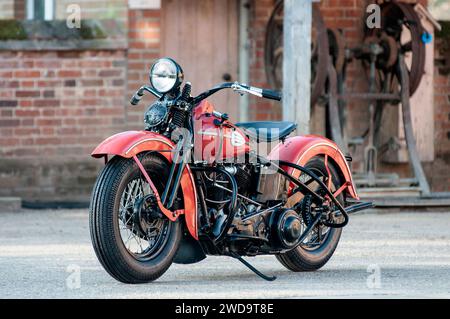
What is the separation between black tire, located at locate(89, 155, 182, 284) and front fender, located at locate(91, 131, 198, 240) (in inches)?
3.1

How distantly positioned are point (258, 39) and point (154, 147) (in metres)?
7.87

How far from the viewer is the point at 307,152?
8.09 meters

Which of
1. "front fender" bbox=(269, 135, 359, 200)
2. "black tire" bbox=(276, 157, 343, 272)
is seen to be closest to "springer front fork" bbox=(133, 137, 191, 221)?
"front fender" bbox=(269, 135, 359, 200)

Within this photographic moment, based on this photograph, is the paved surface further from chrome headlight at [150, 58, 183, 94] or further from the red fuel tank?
chrome headlight at [150, 58, 183, 94]

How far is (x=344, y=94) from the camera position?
14.3 metres

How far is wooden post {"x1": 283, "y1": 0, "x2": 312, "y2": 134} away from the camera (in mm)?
12742

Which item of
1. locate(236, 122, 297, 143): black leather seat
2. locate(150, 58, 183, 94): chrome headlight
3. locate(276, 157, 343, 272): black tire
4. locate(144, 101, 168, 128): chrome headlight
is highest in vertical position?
locate(150, 58, 183, 94): chrome headlight

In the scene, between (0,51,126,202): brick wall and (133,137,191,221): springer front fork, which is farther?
(0,51,126,202): brick wall

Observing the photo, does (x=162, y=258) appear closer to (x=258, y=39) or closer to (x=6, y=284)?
(x=6, y=284)

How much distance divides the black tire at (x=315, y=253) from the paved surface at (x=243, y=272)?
0.09 metres

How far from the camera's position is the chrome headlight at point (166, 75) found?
7.34 meters

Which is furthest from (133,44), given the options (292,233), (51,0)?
(292,233)

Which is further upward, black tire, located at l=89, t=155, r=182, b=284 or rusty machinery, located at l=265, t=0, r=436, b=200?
rusty machinery, located at l=265, t=0, r=436, b=200

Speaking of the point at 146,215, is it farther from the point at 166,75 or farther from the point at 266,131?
the point at 266,131
